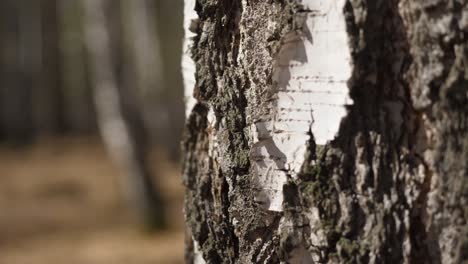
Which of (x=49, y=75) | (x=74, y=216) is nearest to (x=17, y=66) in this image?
(x=49, y=75)

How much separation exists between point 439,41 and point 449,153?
19cm

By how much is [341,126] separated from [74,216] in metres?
9.59

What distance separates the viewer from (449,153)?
1.27 m

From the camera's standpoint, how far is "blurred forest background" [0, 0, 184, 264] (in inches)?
341

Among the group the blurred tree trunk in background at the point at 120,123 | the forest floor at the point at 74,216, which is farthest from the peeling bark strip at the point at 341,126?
the blurred tree trunk in background at the point at 120,123

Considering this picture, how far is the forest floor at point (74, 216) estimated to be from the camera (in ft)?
26.0

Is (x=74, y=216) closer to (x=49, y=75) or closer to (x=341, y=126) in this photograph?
(x=341, y=126)

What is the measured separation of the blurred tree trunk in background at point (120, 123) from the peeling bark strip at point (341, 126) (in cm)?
720

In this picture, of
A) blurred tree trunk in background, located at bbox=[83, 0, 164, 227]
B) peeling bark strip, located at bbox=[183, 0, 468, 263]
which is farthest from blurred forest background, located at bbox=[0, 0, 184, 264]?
peeling bark strip, located at bbox=[183, 0, 468, 263]

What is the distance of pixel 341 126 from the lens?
1331 mm

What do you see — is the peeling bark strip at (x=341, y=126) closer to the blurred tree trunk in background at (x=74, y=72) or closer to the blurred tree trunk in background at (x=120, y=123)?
the blurred tree trunk in background at (x=120, y=123)

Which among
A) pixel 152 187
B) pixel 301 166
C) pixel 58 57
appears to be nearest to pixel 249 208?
pixel 301 166

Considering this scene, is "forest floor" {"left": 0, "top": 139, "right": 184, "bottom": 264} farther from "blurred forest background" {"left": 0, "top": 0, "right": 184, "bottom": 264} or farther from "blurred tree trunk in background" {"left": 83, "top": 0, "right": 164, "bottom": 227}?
"blurred tree trunk in background" {"left": 83, "top": 0, "right": 164, "bottom": 227}

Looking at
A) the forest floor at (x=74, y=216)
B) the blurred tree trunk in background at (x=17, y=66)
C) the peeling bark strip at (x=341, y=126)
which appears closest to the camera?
the peeling bark strip at (x=341, y=126)
